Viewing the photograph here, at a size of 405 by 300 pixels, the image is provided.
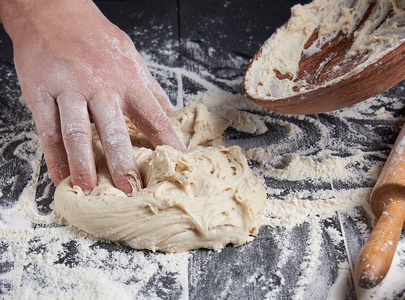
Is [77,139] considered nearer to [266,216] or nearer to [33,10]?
[33,10]

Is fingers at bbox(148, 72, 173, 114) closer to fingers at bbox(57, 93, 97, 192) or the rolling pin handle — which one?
fingers at bbox(57, 93, 97, 192)

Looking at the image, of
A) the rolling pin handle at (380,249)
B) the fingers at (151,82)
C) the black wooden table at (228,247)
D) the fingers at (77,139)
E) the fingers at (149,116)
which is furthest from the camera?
A: the fingers at (151,82)

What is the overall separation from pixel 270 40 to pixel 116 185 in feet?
3.51

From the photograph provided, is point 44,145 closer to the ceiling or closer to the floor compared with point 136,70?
closer to the floor

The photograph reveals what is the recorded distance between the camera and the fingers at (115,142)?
1827mm

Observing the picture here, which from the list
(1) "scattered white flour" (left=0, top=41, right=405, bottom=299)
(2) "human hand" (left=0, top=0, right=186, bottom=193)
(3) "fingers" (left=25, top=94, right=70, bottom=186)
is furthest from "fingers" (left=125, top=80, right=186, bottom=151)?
(1) "scattered white flour" (left=0, top=41, right=405, bottom=299)

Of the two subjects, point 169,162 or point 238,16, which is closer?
point 169,162

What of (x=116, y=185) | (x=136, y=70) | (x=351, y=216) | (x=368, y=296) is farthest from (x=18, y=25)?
(x=368, y=296)

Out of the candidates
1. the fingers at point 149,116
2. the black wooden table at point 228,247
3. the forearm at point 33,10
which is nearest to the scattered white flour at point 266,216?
the black wooden table at point 228,247

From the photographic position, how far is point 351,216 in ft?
6.14

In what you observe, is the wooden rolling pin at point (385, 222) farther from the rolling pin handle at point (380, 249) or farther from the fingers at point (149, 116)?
the fingers at point (149, 116)

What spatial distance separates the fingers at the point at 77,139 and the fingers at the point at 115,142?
54mm

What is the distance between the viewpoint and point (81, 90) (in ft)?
6.14

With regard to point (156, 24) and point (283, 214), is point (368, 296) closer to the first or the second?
point (283, 214)
